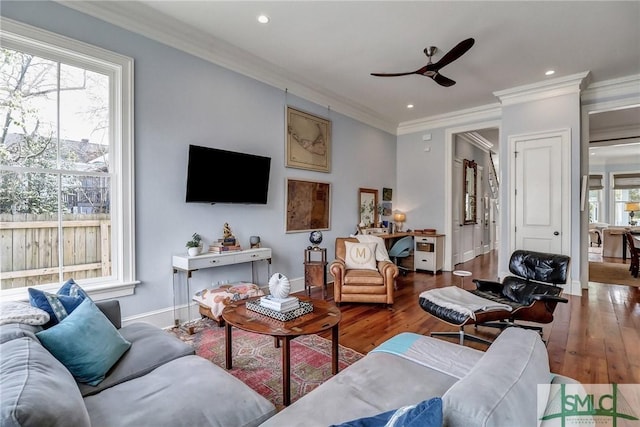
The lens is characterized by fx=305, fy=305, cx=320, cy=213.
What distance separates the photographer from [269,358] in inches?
97.9

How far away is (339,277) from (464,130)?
3.98 metres

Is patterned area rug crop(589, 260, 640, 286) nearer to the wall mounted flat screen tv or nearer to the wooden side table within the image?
the wooden side table

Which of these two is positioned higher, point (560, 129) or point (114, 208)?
point (560, 129)

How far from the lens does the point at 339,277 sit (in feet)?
12.4

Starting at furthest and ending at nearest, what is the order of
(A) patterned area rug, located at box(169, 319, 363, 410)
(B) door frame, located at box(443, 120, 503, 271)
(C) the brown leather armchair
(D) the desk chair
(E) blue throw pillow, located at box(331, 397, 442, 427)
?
(B) door frame, located at box(443, 120, 503, 271) < (D) the desk chair < (C) the brown leather armchair < (A) patterned area rug, located at box(169, 319, 363, 410) < (E) blue throw pillow, located at box(331, 397, 442, 427)

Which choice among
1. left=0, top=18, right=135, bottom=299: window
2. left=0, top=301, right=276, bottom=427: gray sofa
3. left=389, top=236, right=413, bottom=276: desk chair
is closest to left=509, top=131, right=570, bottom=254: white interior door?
left=389, top=236, right=413, bottom=276: desk chair

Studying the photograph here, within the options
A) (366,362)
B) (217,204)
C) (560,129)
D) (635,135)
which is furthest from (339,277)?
(635,135)

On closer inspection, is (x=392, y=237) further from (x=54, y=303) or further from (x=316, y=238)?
(x=54, y=303)

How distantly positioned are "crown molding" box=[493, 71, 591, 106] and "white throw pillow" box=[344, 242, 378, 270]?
3.19m

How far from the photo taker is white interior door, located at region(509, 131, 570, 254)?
4.44m

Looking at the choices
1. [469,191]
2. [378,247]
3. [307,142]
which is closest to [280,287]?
[378,247]

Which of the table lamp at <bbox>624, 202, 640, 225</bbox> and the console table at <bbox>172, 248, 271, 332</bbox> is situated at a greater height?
the table lamp at <bbox>624, 202, 640, 225</bbox>

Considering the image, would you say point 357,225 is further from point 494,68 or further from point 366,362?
point 366,362

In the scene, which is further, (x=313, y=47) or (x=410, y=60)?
(x=410, y=60)
